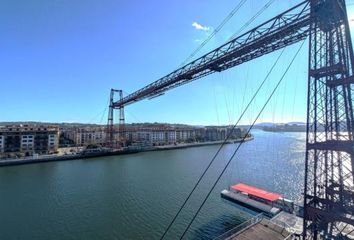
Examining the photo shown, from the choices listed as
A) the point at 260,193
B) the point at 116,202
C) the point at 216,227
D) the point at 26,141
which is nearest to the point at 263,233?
the point at 216,227

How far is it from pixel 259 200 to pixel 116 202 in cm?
673

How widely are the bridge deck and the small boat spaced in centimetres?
167

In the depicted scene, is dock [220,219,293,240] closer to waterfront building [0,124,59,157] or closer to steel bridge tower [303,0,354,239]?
steel bridge tower [303,0,354,239]

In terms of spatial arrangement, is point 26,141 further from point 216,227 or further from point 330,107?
point 330,107

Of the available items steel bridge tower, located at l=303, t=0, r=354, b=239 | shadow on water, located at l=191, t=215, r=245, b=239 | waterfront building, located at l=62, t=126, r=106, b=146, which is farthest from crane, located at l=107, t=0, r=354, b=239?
waterfront building, located at l=62, t=126, r=106, b=146

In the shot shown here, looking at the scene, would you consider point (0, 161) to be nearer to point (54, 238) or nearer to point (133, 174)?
point (133, 174)

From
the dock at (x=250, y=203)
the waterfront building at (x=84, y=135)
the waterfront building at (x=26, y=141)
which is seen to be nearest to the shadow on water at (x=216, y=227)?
the dock at (x=250, y=203)

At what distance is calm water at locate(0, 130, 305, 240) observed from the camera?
26.2 ft

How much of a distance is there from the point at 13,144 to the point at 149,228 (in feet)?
88.6

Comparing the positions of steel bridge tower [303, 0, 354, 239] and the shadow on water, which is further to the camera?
the shadow on water

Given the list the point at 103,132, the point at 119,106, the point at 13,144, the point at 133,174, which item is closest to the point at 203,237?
the point at 133,174

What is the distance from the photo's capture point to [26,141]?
92.0 feet

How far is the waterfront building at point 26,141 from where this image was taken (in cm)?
2645

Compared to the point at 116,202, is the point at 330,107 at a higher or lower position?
higher
